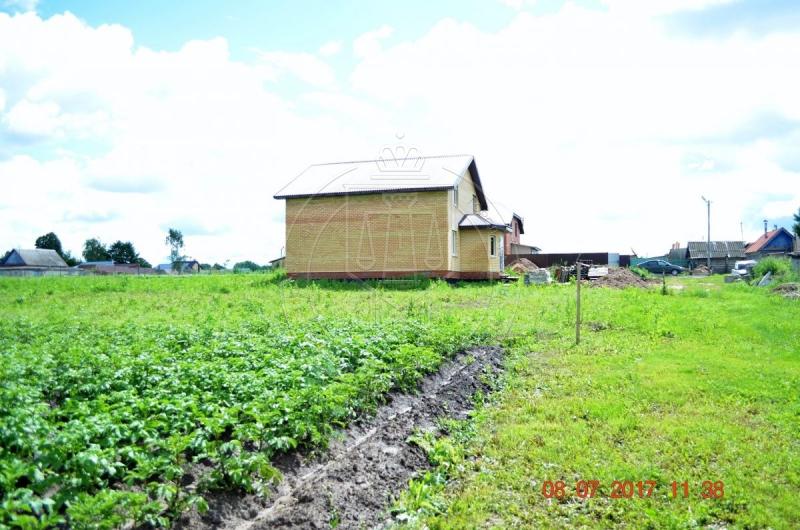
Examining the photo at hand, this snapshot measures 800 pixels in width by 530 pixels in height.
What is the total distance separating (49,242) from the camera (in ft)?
255

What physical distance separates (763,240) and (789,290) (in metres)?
39.5

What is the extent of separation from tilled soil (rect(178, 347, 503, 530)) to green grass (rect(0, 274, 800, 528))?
0.54 ft

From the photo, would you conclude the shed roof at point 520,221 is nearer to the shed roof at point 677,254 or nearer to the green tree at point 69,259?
the shed roof at point 677,254

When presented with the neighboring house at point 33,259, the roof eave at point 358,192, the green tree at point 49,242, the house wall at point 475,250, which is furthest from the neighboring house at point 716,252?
the green tree at point 49,242

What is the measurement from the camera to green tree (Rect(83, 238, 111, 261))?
7962 cm

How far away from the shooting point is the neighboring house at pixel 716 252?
1976 inches

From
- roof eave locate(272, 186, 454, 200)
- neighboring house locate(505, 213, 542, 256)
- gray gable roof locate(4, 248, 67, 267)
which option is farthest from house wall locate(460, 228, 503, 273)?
gray gable roof locate(4, 248, 67, 267)

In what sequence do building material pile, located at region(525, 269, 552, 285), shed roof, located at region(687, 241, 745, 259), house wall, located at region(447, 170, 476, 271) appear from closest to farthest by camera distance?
1. house wall, located at region(447, 170, 476, 271)
2. building material pile, located at region(525, 269, 552, 285)
3. shed roof, located at region(687, 241, 745, 259)

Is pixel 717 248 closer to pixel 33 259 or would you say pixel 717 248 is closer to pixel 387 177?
pixel 387 177

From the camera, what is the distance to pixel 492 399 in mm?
7582

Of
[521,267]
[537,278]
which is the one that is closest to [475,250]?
[537,278]

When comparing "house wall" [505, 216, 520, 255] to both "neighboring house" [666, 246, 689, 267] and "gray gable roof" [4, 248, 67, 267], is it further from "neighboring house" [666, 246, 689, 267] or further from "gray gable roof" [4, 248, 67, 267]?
"gray gable roof" [4, 248, 67, 267]

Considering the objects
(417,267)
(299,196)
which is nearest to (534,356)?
(417,267)

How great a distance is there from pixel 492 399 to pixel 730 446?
108 inches
